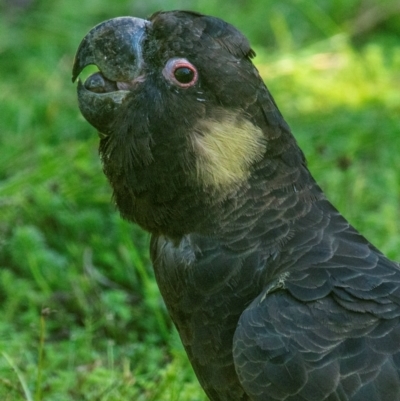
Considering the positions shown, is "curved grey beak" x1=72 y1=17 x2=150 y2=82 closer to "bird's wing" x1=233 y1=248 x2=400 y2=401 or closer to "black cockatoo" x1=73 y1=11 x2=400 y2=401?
"black cockatoo" x1=73 y1=11 x2=400 y2=401

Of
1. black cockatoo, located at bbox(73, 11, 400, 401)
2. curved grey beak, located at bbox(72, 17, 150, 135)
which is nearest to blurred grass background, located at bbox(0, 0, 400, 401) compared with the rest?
black cockatoo, located at bbox(73, 11, 400, 401)

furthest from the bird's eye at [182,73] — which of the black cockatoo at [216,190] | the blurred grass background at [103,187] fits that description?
the blurred grass background at [103,187]

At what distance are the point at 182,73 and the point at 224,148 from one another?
1.11ft

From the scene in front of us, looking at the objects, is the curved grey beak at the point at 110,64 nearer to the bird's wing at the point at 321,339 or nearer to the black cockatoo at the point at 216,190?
the black cockatoo at the point at 216,190

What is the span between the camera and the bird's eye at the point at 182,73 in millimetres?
3500

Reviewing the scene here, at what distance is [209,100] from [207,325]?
0.89 metres

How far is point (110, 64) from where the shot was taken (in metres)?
3.55

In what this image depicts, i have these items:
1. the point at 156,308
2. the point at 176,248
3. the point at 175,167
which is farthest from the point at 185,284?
the point at 156,308

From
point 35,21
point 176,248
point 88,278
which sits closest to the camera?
point 176,248

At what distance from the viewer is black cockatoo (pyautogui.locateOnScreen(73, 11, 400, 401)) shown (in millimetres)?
3443

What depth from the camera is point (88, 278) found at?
5.46 m

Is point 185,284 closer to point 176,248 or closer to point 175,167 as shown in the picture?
point 176,248

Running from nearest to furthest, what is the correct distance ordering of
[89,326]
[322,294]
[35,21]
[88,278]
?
[322,294]
[89,326]
[88,278]
[35,21]

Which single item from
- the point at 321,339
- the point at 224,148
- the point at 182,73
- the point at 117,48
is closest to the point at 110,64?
the point at 117,48
